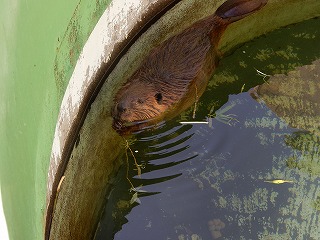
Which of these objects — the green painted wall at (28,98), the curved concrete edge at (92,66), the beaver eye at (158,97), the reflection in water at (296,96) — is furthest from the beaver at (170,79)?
the green painted wall at (28,98)

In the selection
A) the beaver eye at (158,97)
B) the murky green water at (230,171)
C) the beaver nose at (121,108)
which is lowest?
the murky green water at (230,171)

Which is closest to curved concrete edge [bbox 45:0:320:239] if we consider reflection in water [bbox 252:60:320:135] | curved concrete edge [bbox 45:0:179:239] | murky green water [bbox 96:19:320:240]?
curved concrete edge [bbox 45:0:179:239]

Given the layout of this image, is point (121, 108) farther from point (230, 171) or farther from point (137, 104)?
point (230, 171)

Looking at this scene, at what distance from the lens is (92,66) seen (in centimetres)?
300

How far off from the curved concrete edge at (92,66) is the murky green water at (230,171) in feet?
1.41

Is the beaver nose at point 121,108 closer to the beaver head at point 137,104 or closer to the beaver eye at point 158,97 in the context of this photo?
the beaver head at point 137,104

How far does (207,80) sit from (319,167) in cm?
84

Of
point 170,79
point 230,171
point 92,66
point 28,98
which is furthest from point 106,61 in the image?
point 28,98

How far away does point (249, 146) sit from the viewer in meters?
3.19

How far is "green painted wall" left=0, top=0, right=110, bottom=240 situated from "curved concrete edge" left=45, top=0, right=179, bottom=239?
0.62 feet

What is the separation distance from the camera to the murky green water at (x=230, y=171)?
2.96 metres

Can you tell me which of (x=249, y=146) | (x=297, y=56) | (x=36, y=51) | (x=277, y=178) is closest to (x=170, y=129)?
(x=249, y=146)

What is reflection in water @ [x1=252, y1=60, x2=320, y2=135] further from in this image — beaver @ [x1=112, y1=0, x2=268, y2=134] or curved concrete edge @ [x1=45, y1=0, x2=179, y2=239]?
curved concrete edge @ [x1=45, y1=0, x2=179, y2=239]

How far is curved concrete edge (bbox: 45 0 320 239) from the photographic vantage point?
2732mm
